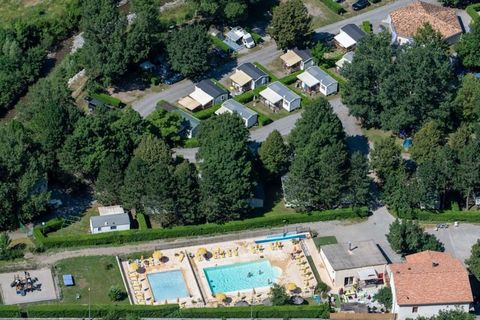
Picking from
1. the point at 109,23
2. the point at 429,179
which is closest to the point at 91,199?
the point at 109,23

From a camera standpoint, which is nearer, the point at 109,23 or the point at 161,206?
the point at 161,206

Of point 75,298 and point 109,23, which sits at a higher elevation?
point 109,23

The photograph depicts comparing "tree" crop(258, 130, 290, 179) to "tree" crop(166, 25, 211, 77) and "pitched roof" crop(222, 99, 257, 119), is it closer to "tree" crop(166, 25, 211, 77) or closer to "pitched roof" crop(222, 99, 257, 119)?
"pitched roof" crop(222, 99, 257, 119)

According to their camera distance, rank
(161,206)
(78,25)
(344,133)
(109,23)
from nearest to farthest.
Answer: (161,206) < (344,133) < (109,23) < (78,25)

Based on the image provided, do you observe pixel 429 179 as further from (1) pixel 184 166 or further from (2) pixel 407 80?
(1) pixel 184 166

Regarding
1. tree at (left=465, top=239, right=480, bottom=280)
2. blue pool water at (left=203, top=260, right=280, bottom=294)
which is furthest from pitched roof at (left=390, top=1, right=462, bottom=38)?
blue pool water at (left=203, top=260, right=280, bottom=294)

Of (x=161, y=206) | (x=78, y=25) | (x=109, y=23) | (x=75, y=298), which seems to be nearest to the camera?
(x=75, y=298)

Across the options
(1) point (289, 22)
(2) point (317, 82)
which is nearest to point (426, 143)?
(2) point (317, 82)

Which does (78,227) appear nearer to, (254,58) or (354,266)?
(354,266)
